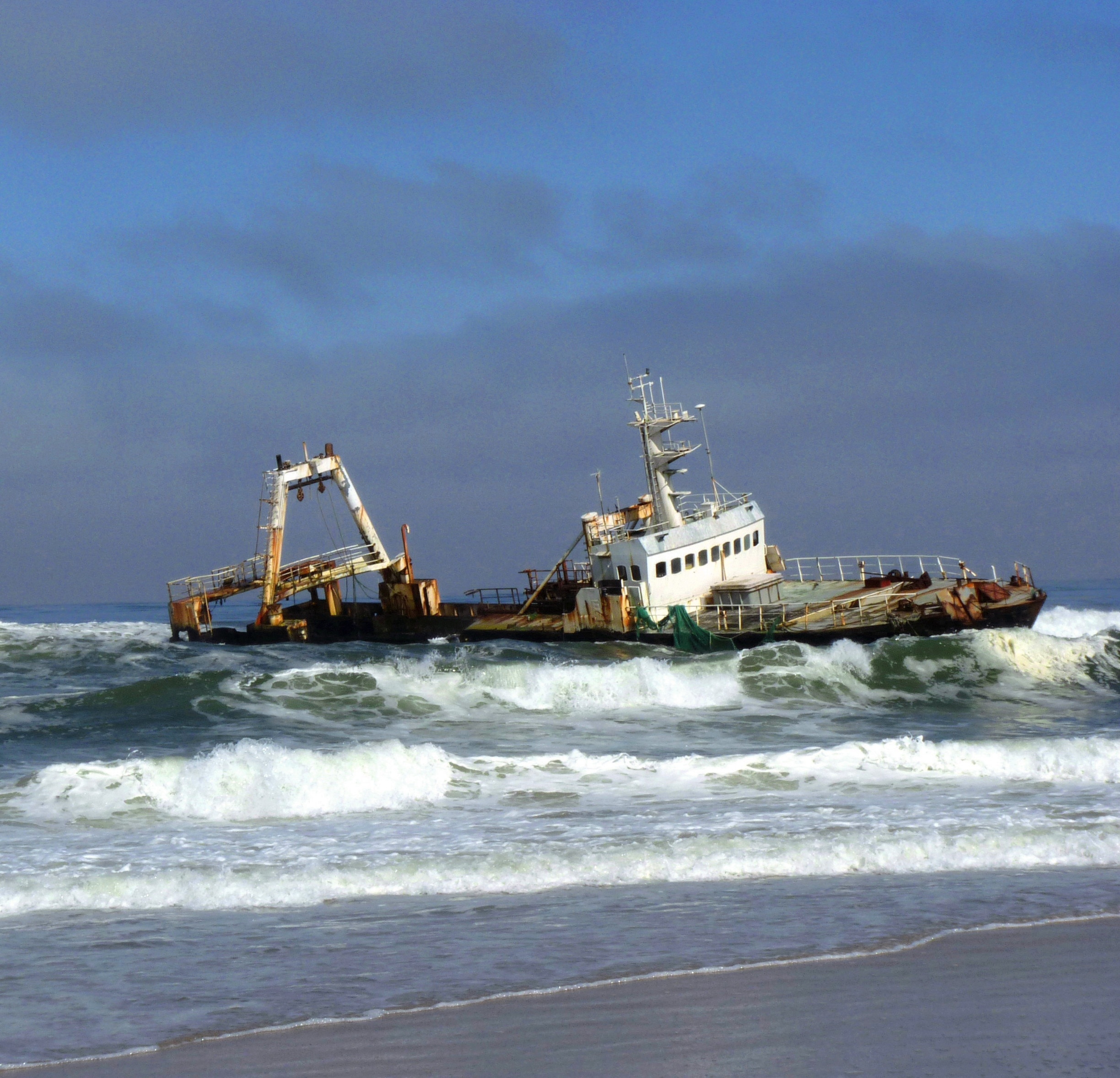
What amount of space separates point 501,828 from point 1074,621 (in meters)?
38.8

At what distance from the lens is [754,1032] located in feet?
20.9

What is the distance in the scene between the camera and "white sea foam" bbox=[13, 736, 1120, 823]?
1341 cm

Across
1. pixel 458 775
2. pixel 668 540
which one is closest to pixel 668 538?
pixel 668 540

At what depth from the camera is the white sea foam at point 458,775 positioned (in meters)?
13.4

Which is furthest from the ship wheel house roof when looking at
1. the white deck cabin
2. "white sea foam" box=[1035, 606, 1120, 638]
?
"white sea foam" box=[1035, 606, 1120, 638]

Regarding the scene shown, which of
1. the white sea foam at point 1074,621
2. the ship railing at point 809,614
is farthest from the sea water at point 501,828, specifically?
the white sea foam at point 1074,621

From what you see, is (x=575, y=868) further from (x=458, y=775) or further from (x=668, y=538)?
(x=668, y=538)

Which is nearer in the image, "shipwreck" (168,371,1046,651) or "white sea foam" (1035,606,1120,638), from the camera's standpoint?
"shipwreck" (168,371,1046,651)

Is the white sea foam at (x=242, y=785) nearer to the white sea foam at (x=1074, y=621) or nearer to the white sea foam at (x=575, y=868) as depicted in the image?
the white sea foam at (x=575, y=868)

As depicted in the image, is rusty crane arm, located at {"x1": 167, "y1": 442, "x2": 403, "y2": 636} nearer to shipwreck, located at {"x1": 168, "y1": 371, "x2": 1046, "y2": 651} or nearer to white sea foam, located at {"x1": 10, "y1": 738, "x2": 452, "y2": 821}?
shipwreck, located at {"x1": 168, "y1": 371, "x2": 1046, "y2": 651}

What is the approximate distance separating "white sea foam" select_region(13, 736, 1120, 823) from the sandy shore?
637 cm

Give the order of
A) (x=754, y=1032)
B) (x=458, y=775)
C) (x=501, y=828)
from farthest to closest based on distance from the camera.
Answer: (x=458, y=775), (x=501, y=828), (x=754, y=1032)

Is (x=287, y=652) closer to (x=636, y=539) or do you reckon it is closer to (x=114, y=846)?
(x=636, y=539)

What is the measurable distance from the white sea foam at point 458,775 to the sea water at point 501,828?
0.04m
